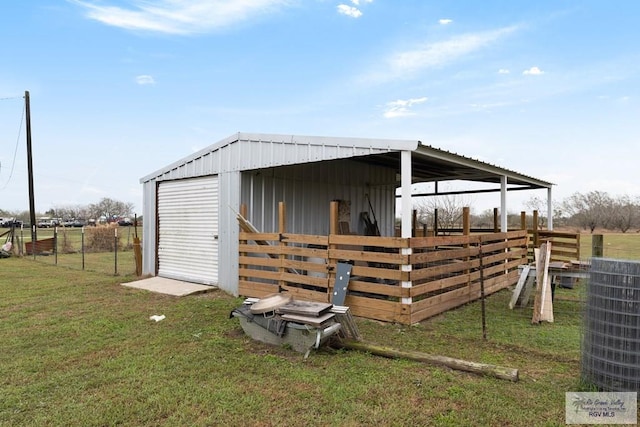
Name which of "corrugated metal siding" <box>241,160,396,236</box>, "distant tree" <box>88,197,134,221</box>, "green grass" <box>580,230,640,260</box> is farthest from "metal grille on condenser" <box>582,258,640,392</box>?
"distant tree" <box>88,197,134,221</box>

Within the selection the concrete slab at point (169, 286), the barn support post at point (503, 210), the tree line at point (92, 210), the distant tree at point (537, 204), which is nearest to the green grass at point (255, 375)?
the concrete slab at point (169, 286)

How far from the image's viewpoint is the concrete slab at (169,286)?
757cm

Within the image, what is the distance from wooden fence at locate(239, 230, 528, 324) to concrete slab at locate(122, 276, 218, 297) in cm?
107

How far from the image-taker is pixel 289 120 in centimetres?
1278

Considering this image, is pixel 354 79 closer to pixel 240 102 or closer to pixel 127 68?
pixel 240 102

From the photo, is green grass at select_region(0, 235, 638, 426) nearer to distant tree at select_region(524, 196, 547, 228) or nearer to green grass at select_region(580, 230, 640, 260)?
green grass at select_region(580, 230, 640, 260)

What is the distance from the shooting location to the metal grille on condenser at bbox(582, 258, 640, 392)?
2.88m

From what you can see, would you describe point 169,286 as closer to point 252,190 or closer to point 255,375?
point 252,190

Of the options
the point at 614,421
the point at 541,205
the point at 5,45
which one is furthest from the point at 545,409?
the point at 541,205

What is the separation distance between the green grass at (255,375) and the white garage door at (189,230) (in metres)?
2.22

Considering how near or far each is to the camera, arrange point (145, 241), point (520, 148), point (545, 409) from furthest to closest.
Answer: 1. point (520, 148)
2. point (145, 241)
3. point (545, 409)

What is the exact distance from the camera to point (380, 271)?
17.8 feet

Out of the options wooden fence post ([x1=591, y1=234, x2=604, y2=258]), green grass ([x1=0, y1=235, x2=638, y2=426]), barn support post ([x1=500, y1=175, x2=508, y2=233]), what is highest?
barn support post ([x1=500, y1=175, x2=508, y2=233])

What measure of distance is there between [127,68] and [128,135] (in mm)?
4185
